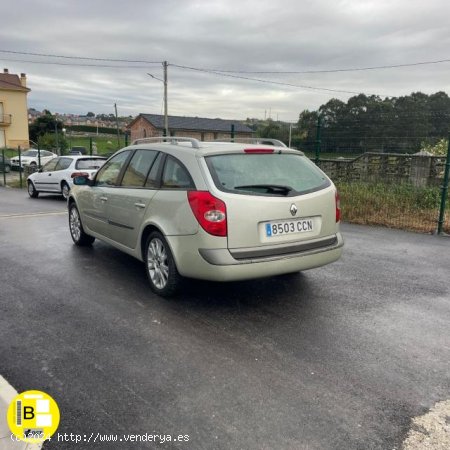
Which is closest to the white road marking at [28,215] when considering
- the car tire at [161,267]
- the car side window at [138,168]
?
the car side window at [138,168]

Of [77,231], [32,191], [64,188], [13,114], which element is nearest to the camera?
[77,231]

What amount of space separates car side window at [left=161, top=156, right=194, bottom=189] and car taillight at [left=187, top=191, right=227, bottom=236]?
26 centimetres

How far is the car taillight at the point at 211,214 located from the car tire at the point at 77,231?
3327mm

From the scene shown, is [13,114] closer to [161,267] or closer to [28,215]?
[28,215]

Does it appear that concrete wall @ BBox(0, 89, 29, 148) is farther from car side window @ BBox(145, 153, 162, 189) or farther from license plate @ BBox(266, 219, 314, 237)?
license plate @ BBox(266, 219, 314, 237)

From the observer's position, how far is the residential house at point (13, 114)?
4984 cm

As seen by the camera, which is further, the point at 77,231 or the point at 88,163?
the point at 88,163

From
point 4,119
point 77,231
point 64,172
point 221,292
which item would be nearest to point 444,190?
point 221,292

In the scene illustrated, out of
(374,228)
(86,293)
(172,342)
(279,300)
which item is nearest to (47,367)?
(172,342)

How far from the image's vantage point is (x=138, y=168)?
5.18 metres

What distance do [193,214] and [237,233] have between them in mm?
442

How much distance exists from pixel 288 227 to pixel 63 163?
11.8 metres

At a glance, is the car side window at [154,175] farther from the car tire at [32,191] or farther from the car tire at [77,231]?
the car tire at [32,191]

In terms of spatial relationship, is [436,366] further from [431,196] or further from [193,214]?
[431,196]
